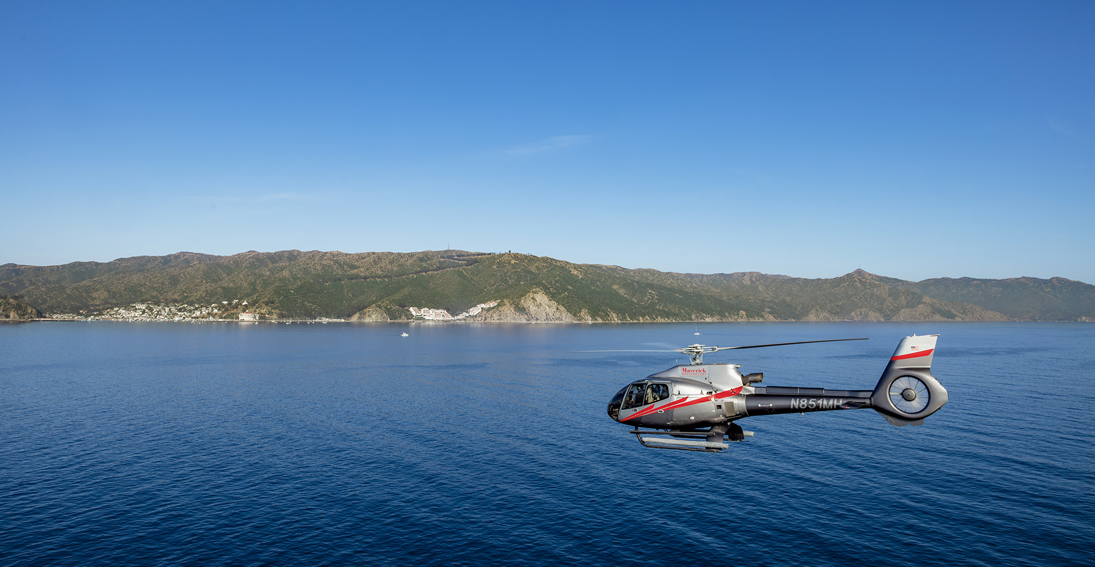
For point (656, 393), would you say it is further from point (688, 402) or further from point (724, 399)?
point (724, 399)

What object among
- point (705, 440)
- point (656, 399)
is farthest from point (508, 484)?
point (705, 440)

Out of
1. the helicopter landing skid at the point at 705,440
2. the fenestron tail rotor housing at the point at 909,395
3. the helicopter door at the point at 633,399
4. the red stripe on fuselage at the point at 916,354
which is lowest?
the helicopter landing skid at the point at 705,440

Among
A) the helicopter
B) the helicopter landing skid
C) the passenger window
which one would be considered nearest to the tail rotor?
the helicopter

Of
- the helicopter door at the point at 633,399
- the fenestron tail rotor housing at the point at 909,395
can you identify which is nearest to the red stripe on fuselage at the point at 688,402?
the helicopter door at the point at 633,399

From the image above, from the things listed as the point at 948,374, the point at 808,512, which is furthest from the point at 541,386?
the point at 948,374

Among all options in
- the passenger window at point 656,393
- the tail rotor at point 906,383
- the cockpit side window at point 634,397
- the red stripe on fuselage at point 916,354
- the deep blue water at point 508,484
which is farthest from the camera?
the deep blue water at point 508,484

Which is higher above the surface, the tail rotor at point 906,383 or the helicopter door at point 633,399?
the tail rotor at point 906,383

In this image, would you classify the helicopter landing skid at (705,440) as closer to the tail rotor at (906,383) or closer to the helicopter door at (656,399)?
the helicopter door at (656,399)

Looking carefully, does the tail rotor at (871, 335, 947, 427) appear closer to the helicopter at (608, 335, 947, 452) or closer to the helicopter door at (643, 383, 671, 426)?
the helicopter at (608, 335, 947, 452)
